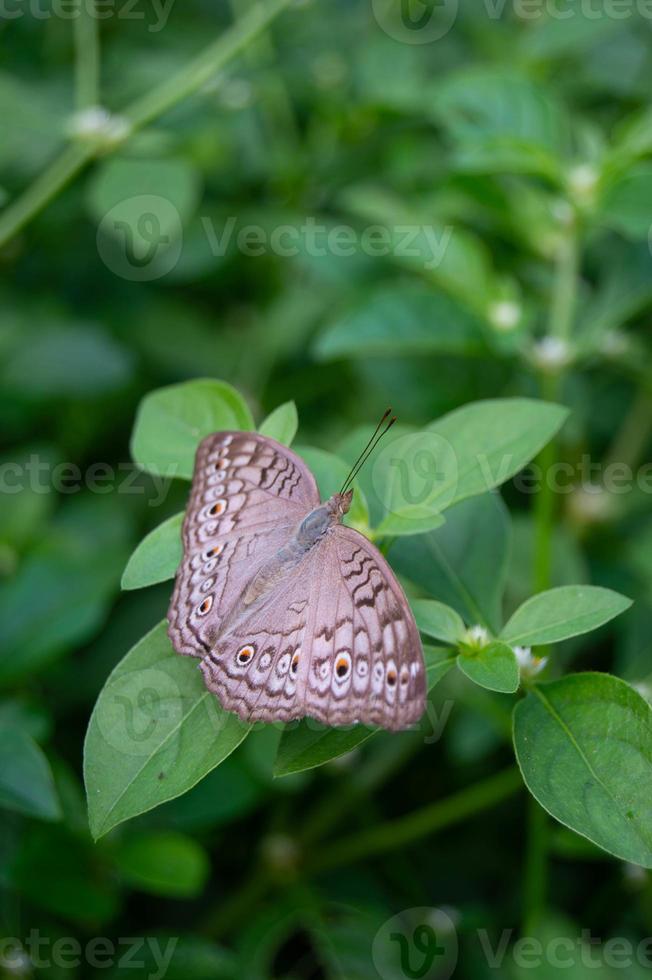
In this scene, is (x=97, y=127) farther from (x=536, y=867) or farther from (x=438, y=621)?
(x=536, y=867)

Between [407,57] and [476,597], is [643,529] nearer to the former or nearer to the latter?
[476,597]

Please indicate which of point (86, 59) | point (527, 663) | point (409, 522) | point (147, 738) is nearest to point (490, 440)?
point (409, 522)

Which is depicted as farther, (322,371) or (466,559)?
(322,371)

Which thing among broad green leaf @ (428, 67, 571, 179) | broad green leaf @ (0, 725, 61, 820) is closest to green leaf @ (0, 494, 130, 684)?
broad green leaf @ (0, 725, 61, 820)

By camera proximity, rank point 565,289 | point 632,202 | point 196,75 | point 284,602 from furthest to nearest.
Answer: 1. point 196,75
2. point 565,289
3. point 632,202
4. point 284,602

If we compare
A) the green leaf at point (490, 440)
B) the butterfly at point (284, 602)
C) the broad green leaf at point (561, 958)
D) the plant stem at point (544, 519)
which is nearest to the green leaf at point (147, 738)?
the butterfly at point (284, 602)

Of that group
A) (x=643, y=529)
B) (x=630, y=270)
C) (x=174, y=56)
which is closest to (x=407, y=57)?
(x=174, y=56)
